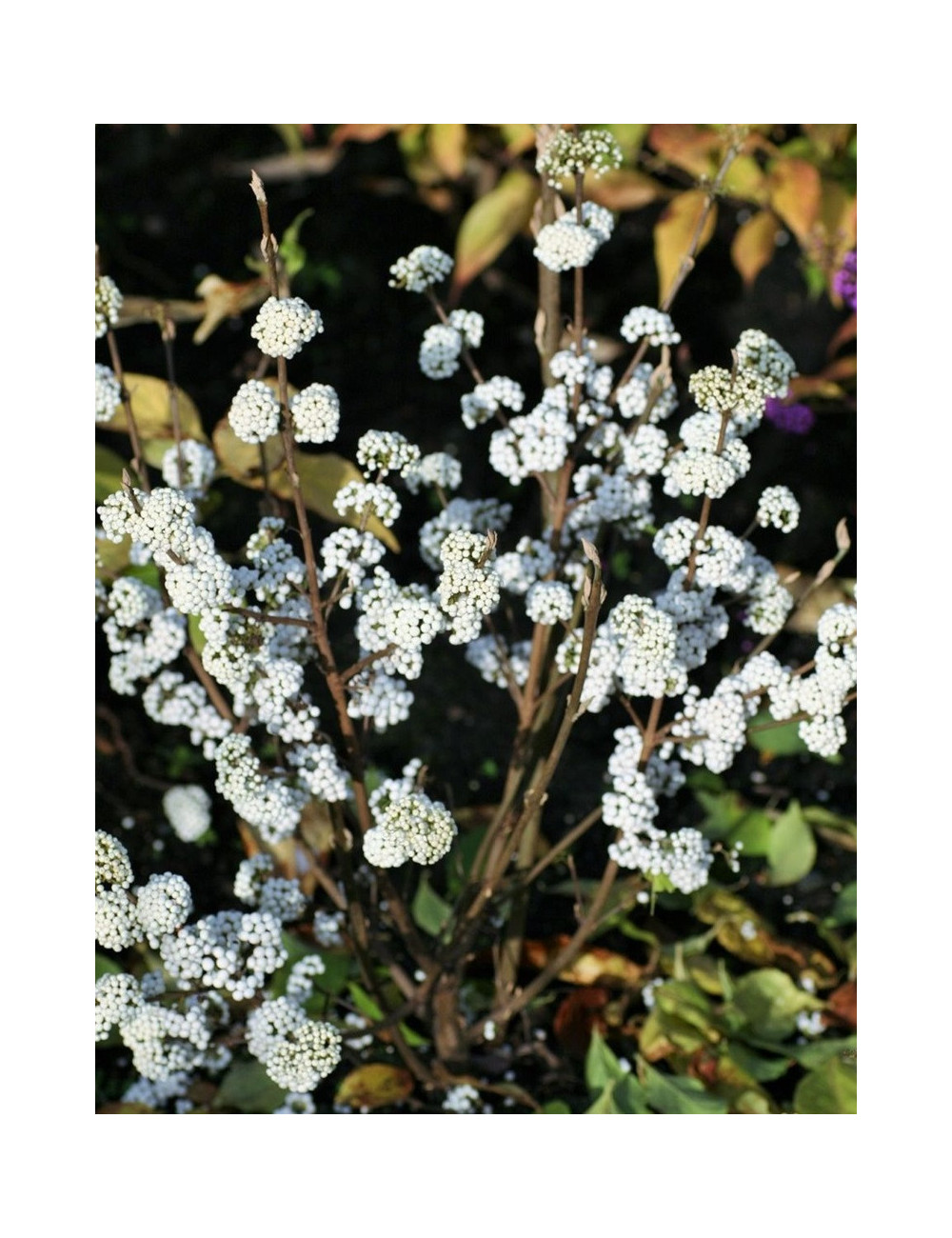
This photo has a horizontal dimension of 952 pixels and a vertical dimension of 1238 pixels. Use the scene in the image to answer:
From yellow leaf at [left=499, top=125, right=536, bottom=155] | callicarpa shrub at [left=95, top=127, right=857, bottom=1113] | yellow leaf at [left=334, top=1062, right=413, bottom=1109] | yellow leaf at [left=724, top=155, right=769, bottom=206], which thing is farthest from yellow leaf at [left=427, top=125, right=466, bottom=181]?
yellow leaf at [left=334, top=1062, right=413, bottom=1109]

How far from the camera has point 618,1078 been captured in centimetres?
141

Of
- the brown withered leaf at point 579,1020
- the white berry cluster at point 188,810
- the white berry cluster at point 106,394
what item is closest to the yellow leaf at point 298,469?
the white berry cluster at point 106,394

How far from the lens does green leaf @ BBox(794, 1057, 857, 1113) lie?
1372 millimetres

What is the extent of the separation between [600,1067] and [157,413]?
3.04 ft

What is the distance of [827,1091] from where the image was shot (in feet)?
4.51

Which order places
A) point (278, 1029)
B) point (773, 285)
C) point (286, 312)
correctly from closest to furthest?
1. point (286, 312)
2. point (278, 1029)
3. point (773, 285)

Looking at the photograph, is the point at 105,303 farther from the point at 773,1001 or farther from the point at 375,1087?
the point at 773,1001

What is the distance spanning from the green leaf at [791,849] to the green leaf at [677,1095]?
1.30 ft

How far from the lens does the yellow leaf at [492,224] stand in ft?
6.37

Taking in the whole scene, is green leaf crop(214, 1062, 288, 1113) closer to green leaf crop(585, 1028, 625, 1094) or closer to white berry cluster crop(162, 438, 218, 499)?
green leaf crop(585, 1028, 625, 1094)

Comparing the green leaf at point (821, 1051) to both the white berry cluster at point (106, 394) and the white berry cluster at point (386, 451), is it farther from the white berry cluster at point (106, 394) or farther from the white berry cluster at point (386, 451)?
the white berry cluster at point (106, 394)
